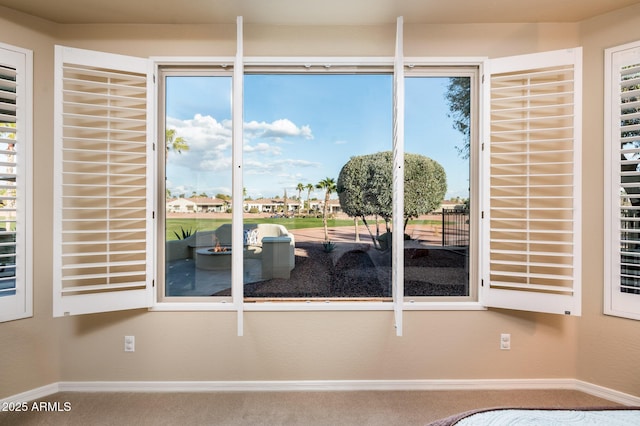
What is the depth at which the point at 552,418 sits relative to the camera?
44.7 inches

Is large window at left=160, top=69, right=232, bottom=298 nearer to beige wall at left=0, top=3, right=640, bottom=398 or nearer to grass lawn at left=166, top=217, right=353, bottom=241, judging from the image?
grass lawn at left=166, top=217, right=353, bottom=241

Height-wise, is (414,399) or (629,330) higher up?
(629,330)

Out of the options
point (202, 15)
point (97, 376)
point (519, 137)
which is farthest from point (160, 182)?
point (519, 137)

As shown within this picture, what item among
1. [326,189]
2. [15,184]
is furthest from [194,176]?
[15,184]

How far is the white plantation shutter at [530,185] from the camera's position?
90.1 inches

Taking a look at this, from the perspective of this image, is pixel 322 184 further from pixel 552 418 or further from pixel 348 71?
pixel 552 418

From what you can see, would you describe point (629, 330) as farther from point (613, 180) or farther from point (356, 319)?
point (356, 319)

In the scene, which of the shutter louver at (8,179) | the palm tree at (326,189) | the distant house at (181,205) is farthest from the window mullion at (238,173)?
the shutter louver at (8,179)

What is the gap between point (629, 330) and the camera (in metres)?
2.28

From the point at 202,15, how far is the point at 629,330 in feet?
13.0

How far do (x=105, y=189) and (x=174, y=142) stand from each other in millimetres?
648

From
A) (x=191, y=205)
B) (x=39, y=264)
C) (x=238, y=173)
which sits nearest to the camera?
(x=238, y=173)

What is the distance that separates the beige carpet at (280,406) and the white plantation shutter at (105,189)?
2.29 ft

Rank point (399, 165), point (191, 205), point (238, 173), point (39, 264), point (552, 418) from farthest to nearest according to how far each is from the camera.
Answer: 1. point (191, 205)
2. point (39, 264)
3. point (238, 173)
4. point (399, 165)
5. point (552, 418)
